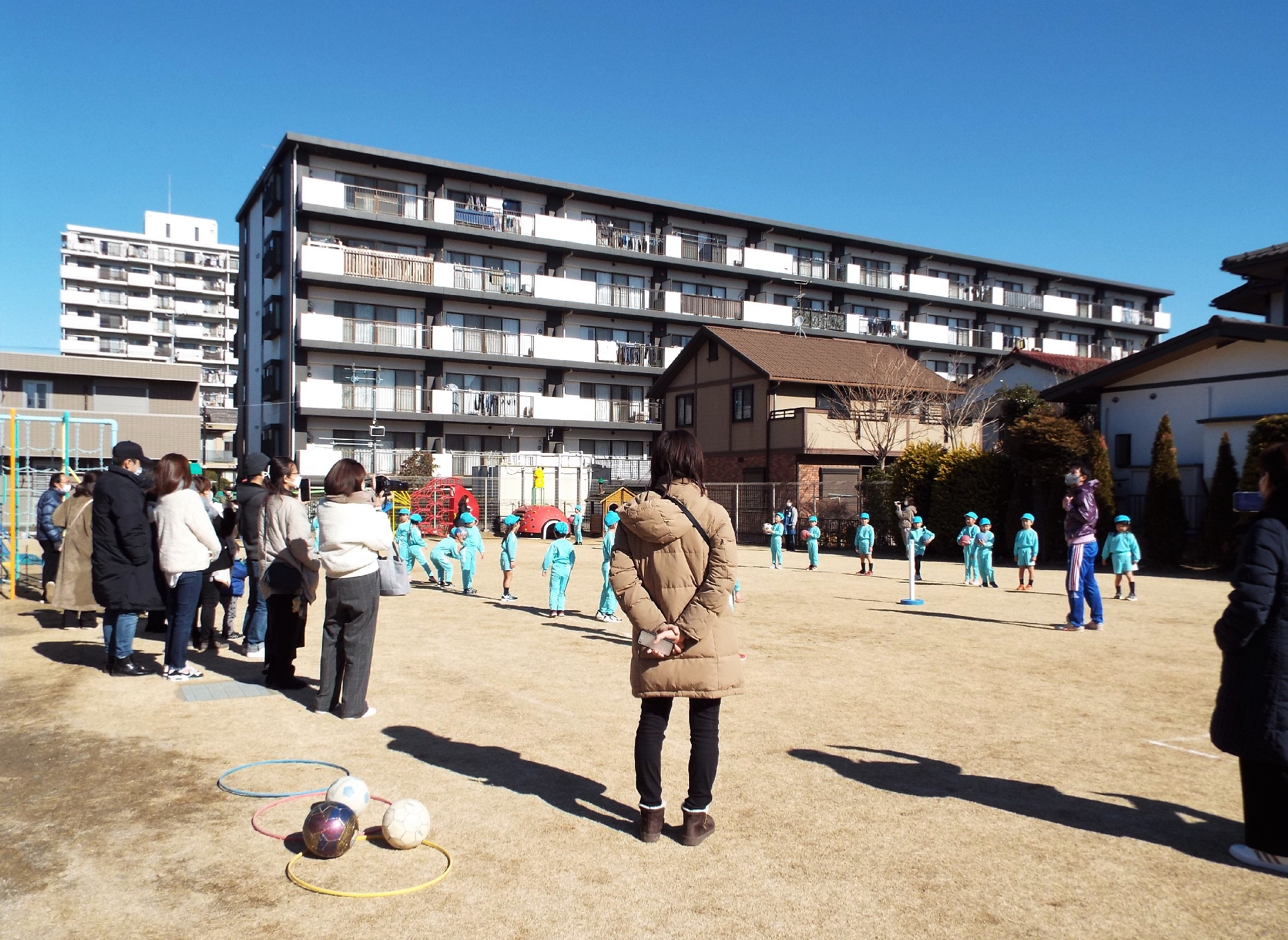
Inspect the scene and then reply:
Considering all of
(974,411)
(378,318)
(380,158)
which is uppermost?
(380,158)

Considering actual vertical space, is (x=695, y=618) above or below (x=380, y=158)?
below

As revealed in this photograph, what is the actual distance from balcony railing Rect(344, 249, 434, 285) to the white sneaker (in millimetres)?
35236

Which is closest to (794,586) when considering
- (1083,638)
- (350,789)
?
(1083,638)

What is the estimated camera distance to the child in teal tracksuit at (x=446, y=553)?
15.2 metres

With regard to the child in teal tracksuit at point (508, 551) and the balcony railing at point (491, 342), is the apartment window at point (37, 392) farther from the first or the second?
the child in teal tracksuit at point (508, 551)

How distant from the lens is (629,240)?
41750 millimetres

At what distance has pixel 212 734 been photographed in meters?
5.97

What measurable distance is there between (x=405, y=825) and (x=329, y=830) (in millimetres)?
328

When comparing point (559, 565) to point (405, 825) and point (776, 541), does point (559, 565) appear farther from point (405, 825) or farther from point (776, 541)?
point (776, 541)

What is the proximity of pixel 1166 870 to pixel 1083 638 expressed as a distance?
701 centimetres

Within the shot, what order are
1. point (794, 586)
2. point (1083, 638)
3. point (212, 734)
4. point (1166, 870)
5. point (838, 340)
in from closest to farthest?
point (1166, 870) < point (212, 734) < point (1083, 638) < point (794, 586) < point (838, 340)

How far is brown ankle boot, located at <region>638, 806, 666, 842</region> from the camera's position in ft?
13.9

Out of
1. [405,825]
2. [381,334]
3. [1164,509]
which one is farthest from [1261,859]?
[381,334]

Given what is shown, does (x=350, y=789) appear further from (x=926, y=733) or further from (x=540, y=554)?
(x=540, y=554)
